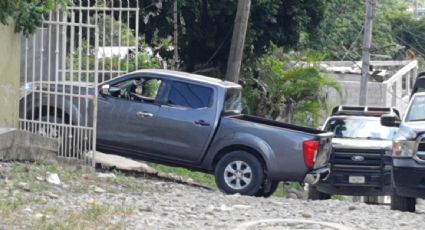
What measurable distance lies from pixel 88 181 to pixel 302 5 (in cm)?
1219

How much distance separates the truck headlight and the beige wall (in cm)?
576

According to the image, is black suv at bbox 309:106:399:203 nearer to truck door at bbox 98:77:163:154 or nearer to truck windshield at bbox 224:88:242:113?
truck windshield at bbox 224:88:242:113

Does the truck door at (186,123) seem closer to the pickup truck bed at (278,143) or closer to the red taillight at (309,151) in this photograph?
the pickup truck bed at (278,143)

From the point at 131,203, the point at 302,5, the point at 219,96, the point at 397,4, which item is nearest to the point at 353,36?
the point at 397,4

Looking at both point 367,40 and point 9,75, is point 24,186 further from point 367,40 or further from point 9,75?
point 367,40

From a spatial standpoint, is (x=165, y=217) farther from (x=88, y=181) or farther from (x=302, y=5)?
(x=302, y=5)

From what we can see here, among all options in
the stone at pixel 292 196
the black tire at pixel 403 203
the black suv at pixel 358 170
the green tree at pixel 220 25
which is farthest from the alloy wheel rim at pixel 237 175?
the green tree at pixel 220 25

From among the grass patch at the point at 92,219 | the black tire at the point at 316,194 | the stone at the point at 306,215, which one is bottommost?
the black tire at the point at 316,194

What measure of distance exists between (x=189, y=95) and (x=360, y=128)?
546 centimetres

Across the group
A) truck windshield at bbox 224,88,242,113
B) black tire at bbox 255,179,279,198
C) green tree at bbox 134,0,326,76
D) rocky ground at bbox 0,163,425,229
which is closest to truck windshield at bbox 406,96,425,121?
rocky ground at bbox 0,163,425,229

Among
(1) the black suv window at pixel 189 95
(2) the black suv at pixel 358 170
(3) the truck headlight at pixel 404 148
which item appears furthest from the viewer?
(2) the black suv at pixel 358 170

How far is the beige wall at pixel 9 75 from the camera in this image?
13938mm

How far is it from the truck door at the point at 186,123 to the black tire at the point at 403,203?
3000mm

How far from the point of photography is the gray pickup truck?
558 inches
